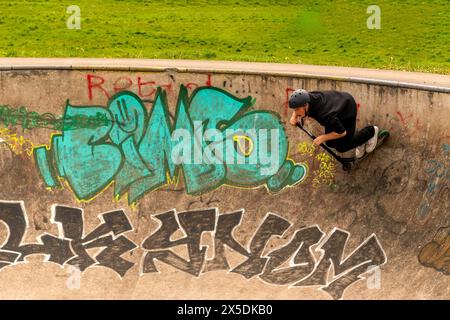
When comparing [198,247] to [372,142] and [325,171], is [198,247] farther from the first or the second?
[372,142]

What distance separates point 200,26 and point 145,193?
1202 centimetres

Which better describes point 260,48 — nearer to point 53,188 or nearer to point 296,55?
point 296,55

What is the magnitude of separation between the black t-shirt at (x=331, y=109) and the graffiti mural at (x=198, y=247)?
6.92 ft

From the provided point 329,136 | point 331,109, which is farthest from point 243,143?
point 331,109

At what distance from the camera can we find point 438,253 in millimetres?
9086

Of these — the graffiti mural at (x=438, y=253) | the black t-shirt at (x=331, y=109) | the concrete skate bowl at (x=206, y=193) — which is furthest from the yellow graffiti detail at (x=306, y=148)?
the graffiti mural at (x=438, y=253)

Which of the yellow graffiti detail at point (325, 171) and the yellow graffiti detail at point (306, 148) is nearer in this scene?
the yellow graffiti detail at point (325, 171)

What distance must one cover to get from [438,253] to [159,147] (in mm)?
5295

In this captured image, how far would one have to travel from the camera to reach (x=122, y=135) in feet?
36.3

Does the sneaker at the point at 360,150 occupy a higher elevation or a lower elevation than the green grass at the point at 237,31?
lower

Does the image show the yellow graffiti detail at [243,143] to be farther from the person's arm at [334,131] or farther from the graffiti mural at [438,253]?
the graffiti mural at [438,253]

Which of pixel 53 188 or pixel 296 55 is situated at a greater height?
pixel 296 55

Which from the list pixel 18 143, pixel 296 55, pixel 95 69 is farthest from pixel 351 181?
pixel 296 55

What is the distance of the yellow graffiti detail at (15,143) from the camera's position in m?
11.0
